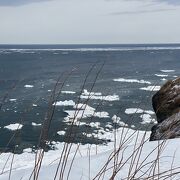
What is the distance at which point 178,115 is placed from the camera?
6.10m

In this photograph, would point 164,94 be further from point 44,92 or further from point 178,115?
point 44,92

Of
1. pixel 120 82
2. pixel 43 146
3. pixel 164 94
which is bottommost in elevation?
pixel 120 82

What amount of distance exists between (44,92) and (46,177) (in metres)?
33.8

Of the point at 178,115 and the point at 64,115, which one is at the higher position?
the point at 178,115

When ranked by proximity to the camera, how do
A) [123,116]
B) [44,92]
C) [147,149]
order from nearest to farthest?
[147,149] → [123,116] → [44,92]

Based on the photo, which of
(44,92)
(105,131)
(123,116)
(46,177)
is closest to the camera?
(46,177)

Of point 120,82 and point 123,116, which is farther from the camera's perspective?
point 120,82

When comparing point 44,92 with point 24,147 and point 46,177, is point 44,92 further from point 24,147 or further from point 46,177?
point 46,177

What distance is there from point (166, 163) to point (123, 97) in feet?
100

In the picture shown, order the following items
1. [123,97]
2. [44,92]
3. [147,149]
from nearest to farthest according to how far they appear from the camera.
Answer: [147,149], [123,97], [44,92]

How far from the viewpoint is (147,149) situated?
3.11 metres

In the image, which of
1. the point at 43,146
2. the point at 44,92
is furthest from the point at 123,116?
the point at 43,146

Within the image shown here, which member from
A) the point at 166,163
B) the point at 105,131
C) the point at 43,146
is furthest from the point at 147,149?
the point at 105,131

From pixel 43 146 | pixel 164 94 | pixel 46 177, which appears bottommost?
pixel 164 94
